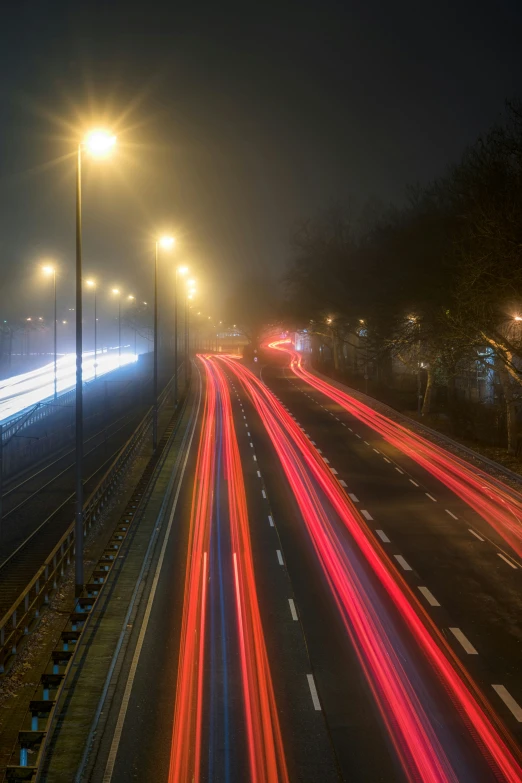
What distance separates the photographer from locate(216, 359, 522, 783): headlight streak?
10.2 metres

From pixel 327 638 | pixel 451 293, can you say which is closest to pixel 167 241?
pixel 451 293

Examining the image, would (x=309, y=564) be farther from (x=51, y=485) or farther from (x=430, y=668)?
(x=51, y=485)

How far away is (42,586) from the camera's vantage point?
17344 mm

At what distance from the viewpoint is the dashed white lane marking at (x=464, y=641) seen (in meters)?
14.0

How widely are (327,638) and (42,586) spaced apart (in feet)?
22.3

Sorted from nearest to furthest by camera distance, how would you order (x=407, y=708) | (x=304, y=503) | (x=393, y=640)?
(x=407, y=708), (x=393, y=640), (x=304, y=503)

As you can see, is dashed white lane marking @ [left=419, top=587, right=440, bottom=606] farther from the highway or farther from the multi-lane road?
the highway

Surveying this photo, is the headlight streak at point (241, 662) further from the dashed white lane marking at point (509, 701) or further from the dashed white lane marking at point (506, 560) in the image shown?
the dashed white lane marking at point (506, 560)

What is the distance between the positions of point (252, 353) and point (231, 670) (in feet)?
384

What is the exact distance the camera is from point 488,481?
30484mm

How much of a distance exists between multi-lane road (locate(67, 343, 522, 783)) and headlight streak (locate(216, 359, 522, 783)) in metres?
0.03

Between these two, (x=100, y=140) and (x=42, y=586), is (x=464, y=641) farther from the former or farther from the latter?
(x=100, y=140)

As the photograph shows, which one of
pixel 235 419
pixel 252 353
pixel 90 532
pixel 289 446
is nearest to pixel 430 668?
pixel 90 532

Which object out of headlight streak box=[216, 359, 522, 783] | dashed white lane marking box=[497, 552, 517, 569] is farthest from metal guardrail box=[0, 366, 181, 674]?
dashed white lane marking box=[497, 552, 517, 569]
